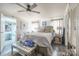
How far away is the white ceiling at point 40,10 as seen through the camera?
1.87m

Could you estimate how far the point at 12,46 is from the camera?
188 centimetres

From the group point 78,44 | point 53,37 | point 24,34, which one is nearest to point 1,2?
point 24,34

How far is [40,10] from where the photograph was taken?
1.89 meters

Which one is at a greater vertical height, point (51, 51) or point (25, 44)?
point (25, 44)

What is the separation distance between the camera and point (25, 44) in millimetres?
1928

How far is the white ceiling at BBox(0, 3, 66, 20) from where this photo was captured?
187 cm

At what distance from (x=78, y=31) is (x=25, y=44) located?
0.98 m

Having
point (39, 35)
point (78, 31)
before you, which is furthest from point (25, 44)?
point (78, 31)

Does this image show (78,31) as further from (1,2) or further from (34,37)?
(1,2)

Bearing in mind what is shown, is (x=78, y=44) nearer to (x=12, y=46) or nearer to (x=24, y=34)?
(x=24, y=34)

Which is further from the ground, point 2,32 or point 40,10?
point 40,10


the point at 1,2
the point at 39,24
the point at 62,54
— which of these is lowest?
the point at 62,54

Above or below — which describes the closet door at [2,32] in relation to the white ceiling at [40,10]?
below

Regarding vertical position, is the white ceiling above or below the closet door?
above
